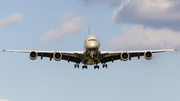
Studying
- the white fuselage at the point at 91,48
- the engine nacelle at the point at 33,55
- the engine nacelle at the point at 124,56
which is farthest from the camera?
the engine nacelle at the point at 124,56

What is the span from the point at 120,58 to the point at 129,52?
8.94 ft

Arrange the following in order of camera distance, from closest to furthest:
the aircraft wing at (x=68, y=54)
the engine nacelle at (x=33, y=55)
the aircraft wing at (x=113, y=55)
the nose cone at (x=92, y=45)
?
the nose cone at (x=92, y=45) → the engine nacelle at (x=33, y=55) → the aircraft wing at (x=68, y=54) → the aircraft wing at (x=113, y=55)

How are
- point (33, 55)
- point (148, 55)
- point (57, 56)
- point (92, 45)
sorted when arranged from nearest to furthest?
point (92, 45), point (33, 55), point (57, 56), point (148, 55)

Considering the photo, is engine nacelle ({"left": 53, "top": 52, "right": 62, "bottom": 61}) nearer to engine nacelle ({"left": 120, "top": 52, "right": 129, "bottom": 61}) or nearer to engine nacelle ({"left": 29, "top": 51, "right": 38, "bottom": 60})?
engine nacelle ({"left": 29, "top": 51, "right": 38, "bottom": 60})

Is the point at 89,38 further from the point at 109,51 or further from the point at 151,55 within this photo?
the point at 151,55

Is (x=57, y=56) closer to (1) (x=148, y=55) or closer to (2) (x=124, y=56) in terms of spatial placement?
(2) (x=124, y=56)

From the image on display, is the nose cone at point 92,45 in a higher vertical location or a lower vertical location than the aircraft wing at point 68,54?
higher

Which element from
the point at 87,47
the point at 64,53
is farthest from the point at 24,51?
the point at 87,47

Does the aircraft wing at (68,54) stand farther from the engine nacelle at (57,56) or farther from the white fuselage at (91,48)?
the white fuselage at (91,48)

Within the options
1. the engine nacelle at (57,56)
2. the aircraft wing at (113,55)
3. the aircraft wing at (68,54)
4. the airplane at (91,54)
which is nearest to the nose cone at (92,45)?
the airplane at (91,54)

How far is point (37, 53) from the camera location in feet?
215

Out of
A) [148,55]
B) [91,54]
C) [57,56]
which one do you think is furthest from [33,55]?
[148,55]

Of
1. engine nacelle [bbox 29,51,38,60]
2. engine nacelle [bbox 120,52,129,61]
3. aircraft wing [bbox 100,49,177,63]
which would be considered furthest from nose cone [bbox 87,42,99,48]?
engine nacelle [bbox 29,51,38,60]

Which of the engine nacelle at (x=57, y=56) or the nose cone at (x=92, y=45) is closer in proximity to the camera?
the nose cone at (x=92, y=45)
